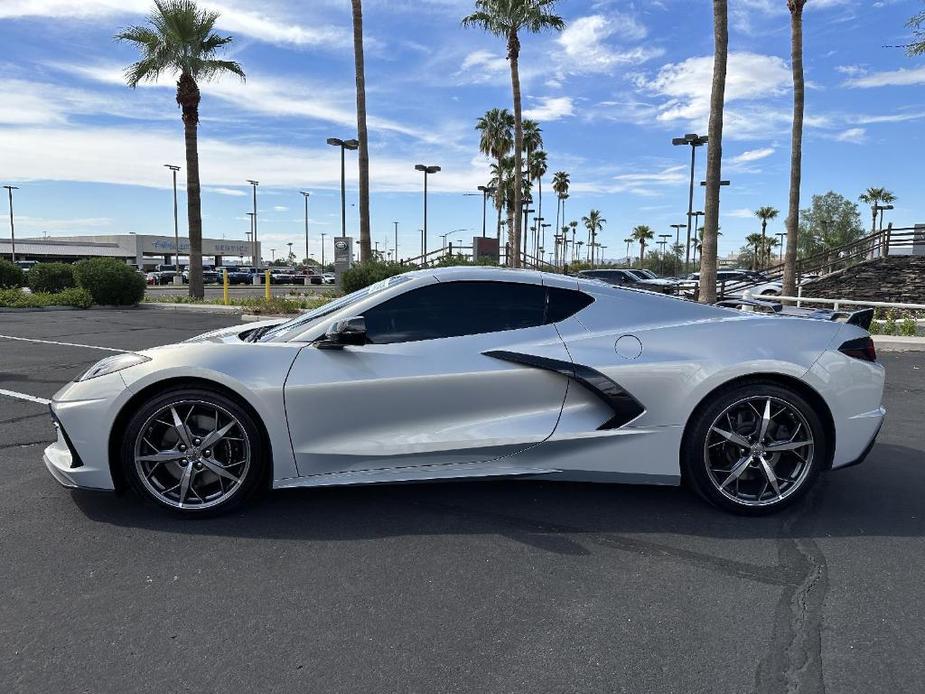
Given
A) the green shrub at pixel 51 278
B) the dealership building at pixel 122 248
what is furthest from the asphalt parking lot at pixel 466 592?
the dealership building at pixel 122 248

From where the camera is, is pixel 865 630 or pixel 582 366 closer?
pixel 865 630

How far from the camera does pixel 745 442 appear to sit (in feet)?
12.0

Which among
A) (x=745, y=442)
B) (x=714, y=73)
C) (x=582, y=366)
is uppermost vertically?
(x=714, y=73)

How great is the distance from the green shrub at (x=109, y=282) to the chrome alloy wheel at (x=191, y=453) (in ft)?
66.1

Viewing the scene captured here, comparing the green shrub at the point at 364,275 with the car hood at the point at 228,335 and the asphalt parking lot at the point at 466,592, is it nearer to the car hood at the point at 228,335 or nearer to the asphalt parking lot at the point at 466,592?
Result: the car hood at the point at 228,335

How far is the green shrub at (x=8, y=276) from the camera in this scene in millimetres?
24016

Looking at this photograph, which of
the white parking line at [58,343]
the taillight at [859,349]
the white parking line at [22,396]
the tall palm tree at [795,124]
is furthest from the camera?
the tall palm tree at [795,124]

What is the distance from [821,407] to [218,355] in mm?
3383

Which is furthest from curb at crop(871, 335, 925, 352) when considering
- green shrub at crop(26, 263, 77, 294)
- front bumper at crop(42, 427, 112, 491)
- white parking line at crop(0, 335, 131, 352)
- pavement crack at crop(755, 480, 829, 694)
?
green shrub at crop(26, 263, 77, 294)

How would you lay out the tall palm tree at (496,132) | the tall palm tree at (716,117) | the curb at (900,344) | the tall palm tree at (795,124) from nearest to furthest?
the curb at (900,344) → the tall palm tree at (716,117) → the tall palm tree at (795,124) → the tall palm tree at (496,132)

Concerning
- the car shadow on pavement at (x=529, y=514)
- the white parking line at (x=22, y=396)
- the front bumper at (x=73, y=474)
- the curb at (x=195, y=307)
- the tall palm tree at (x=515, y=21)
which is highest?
the tall palm tree at (x=515, y=21)

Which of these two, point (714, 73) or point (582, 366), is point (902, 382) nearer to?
point (582, 366)

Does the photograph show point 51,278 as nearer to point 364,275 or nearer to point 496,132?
point 364,275

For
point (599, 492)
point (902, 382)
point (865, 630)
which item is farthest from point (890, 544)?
point (902, 382)
